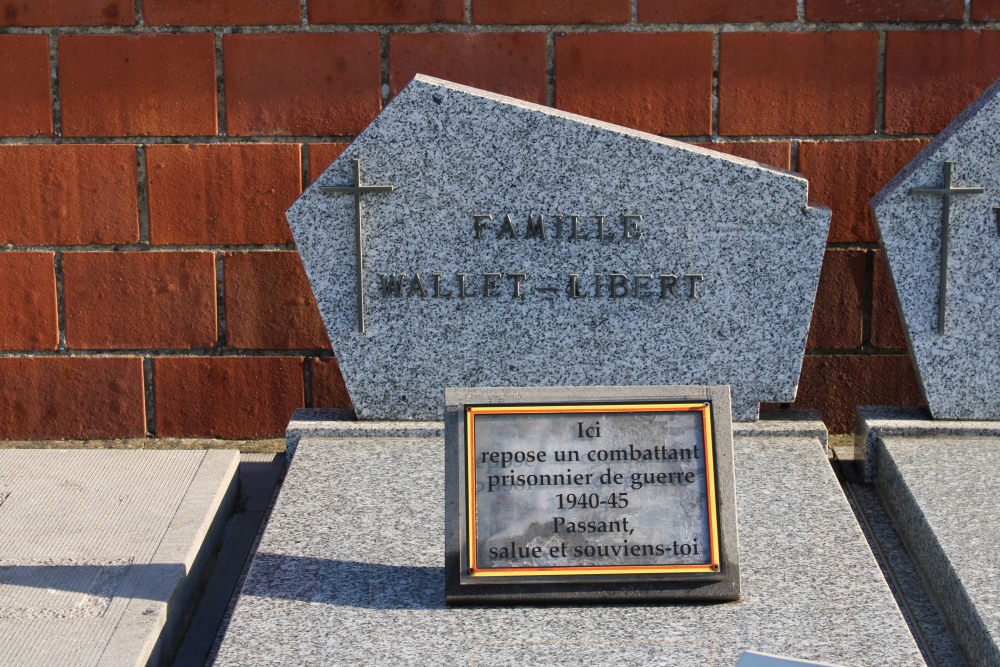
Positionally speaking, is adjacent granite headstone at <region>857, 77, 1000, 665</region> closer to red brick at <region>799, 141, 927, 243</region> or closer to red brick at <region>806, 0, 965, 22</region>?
red brick at <region>799, 141, 927, 243</region>

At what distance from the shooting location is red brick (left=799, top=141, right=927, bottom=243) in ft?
11.7

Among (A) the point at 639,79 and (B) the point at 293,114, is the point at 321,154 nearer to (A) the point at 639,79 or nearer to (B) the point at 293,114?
(B) the point at 293,114

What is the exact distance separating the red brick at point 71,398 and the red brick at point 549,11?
153 centimetres

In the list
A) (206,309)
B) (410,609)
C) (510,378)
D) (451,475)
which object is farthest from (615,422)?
(206,309)

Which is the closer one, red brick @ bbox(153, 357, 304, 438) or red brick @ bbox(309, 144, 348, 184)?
red brick @ bbox(309, 144, 348, 184)

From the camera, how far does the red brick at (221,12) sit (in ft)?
11.6

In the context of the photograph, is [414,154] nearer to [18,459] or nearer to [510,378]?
[510,378]

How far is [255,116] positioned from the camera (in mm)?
3562

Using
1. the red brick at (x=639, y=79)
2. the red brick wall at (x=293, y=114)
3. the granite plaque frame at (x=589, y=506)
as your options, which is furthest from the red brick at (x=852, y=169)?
Answer: the granite plaque frame at (x=589, y=506)

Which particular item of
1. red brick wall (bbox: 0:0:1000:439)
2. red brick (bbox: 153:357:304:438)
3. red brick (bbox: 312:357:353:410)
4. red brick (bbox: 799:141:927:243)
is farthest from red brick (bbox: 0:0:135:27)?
red brick (bbox: 799:141:927:243)

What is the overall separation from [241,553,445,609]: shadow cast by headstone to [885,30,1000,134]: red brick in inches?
83.3

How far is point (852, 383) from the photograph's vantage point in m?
3.70

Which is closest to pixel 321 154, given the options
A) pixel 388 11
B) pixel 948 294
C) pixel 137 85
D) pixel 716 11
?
pixel 388 11

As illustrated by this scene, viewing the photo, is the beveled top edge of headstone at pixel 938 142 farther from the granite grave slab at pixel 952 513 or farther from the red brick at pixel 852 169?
the granite grave slab at pixel 952 513
